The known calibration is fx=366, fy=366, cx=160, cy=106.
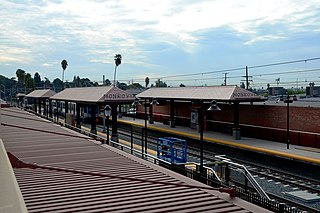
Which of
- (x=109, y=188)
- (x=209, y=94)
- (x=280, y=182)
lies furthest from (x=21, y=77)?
(x=109, y=188)

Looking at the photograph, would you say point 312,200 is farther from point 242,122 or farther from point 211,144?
point 242,122

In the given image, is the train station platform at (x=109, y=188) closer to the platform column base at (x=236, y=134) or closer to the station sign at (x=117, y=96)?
the station sign at (x=117, y=96)

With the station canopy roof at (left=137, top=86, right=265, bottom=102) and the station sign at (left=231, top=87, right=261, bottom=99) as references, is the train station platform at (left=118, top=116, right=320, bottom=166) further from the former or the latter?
the station sign at (left=231, top=87, right=261, bottom=99)

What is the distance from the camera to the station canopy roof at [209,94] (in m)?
23.8

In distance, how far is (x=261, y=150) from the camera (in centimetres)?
1967

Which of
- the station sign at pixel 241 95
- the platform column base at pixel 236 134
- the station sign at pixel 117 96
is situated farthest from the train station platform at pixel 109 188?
the platform column base at pixel 236 134

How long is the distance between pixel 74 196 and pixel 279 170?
13.8m

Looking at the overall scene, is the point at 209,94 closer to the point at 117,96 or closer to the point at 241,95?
the point at 241,95

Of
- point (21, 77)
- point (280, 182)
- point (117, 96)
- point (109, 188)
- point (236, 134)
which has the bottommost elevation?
point (280, 182)

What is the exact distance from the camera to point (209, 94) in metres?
26.2

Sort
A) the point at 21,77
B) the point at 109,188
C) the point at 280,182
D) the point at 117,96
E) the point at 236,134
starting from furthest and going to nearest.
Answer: the point at 21,77, the point at 236,134, the point at 117,96, the point at 280,182, the point at 109,188

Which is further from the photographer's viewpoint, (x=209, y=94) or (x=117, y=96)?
(x=209, y=94)

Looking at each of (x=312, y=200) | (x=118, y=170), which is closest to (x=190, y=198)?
(x=118, y=170)

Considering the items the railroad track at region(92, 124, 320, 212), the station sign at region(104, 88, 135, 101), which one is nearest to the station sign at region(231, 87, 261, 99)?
the railroad track at region(92, 124, 320, 212)
